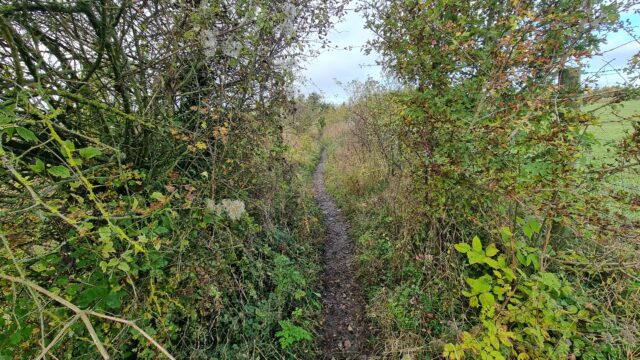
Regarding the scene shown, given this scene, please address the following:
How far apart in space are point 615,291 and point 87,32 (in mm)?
4605

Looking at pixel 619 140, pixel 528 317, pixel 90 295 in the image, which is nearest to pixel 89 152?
pixel 90 295

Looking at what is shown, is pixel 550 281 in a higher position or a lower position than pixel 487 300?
higher

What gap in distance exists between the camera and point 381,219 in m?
4.95

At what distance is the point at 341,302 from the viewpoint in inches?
156

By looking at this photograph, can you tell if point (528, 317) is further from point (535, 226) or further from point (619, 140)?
point (619, 140)

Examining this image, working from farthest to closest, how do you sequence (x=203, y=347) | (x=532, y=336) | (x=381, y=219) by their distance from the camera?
(x=381, y=219), (x=203, y=347), (x=532, y=336)

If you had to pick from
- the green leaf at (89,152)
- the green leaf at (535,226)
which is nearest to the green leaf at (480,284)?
the green leaf at (535,226)

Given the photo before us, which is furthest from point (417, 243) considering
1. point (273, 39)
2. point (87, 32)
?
point (87, 32)

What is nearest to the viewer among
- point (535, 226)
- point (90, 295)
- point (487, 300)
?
point (90, 295)

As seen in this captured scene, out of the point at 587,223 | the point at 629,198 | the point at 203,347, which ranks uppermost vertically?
the point at 629,198

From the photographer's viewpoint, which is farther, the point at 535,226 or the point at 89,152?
the point at 535,226

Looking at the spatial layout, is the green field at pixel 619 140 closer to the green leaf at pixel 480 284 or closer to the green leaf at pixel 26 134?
the green leaf at pixel 480 284

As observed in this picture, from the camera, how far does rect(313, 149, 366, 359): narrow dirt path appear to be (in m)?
3.28

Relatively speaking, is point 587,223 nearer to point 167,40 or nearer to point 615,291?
point 615,291
